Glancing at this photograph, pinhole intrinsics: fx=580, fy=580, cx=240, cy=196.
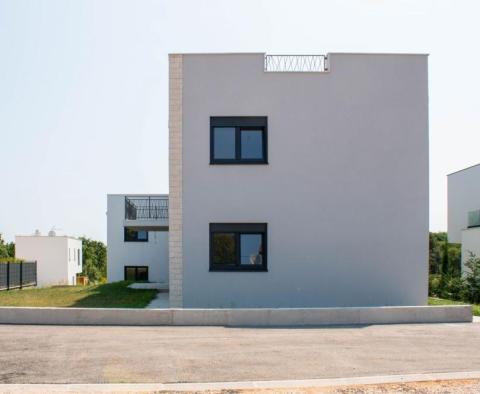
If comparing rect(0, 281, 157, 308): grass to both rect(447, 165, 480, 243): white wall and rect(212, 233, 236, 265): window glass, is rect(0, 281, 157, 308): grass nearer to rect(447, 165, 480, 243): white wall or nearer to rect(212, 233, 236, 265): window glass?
rect(212, 233, 236, 265): window glass

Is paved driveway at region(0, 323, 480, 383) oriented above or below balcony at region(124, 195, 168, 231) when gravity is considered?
below

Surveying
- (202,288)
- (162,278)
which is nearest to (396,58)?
(202,288)

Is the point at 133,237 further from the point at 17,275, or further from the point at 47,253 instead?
the point at 47,253

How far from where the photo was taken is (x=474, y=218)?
32.9 metres

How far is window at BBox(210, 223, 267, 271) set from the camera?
17.0 meters

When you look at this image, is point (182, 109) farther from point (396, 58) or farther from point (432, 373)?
point (432, 373)

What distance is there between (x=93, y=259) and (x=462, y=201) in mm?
44045

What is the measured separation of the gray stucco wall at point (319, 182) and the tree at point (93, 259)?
1869 inches

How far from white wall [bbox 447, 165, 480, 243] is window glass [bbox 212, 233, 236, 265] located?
23.6m

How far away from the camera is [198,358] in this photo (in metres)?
9.72

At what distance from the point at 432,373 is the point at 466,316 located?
6200 mm

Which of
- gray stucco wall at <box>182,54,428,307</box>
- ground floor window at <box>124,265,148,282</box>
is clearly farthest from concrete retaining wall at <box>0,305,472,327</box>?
ground floor window at <box>124,265,148,282</box>

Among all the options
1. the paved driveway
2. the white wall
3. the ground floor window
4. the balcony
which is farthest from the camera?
the white wall

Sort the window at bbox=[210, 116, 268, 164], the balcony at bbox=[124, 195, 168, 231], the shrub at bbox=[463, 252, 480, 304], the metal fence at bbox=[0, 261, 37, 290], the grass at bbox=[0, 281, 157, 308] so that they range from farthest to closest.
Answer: the metal fence at bbox=[0, 261, 37, 290], the shrub at bbox=[463, 252, 480, 304], the balcony at bbox=[124, 195, 168, 231], the grass at bbox=[0, 281, 157, 308], the window at bbox=[210, 116, 268, 164]
